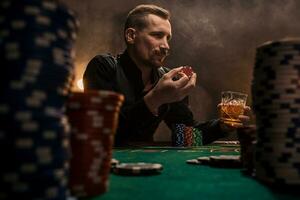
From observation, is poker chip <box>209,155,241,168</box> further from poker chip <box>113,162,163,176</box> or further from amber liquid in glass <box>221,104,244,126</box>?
amber liquid in glass <box>221,104,244,126</box>

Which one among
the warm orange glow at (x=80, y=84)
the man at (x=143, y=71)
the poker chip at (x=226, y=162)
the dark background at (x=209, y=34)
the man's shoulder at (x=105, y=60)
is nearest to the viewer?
the poker chip at (x=226, y=162)

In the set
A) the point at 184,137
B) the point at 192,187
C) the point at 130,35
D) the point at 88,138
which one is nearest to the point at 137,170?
the point at 192,187

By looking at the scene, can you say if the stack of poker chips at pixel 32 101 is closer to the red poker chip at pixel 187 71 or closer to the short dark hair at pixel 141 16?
the red poker chip at pixel 187 71

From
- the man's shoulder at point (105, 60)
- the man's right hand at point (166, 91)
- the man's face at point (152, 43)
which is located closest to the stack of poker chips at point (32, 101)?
the man's right hand at point (166, 91)

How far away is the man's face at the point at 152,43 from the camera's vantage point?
166 inches

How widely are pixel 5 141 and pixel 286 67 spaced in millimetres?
893

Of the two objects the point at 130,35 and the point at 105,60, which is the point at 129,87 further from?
the point at 130,35

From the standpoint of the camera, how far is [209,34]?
811 cm

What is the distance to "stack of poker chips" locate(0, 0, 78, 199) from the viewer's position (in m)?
0.80

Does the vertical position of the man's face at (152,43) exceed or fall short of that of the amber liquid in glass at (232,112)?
it exceeds it

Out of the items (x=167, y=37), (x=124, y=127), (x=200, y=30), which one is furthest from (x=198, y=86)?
(x=124, y=127)

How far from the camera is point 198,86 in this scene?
806 cm

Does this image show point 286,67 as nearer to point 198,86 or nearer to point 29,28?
point 29,28

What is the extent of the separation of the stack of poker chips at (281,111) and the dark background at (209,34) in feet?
22.2
